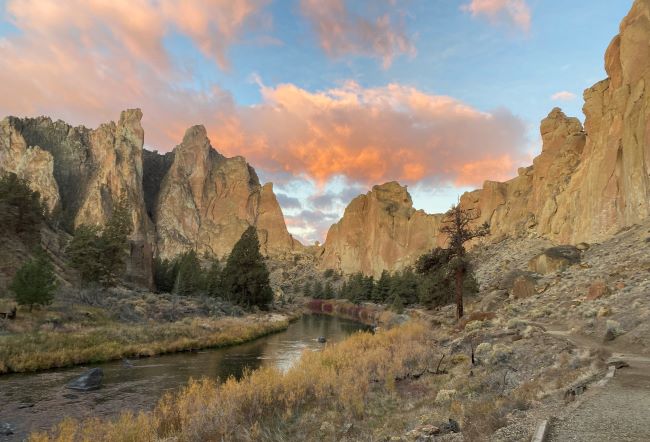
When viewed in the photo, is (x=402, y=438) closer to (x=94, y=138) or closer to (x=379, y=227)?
(x=379, y=227)

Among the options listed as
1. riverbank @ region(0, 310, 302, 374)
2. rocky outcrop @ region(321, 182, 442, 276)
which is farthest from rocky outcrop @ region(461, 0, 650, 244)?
rocky outcrop @ region(321, 182, 442, 276)

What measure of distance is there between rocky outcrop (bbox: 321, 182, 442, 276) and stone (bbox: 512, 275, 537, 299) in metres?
105

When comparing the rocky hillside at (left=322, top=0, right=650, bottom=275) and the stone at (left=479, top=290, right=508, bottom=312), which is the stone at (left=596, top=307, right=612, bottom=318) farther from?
the rocky hillside at (left=322, top=0, right=650, bottom=275)

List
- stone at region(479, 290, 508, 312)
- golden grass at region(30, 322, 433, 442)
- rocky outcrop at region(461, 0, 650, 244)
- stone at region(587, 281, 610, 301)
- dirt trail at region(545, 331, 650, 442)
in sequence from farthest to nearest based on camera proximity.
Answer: rocky outcrop at region(461, 0, 650, 244) < stone at region(479, 290, 508, 312) < stone at region(587, 281, 610, 301) < golden grass at region(30, 322, 433, 442) < dirt trail at region(545, 331, 650, 442)

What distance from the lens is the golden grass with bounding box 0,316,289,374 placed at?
72.7ft

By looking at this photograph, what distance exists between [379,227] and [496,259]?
304ft

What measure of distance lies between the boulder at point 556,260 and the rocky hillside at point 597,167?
297 inches

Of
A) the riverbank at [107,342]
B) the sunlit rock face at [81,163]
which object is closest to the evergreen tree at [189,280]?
the riverbank at [107,342]

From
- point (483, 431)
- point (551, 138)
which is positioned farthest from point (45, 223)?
point (551, 138)

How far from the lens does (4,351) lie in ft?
70.6

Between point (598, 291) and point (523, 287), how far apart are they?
38.7 ft

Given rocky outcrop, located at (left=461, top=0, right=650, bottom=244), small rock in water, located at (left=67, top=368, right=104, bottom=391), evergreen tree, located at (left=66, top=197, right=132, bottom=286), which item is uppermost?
rocky outcrop, located at (left=461, top=0, right=650, bottom=244)

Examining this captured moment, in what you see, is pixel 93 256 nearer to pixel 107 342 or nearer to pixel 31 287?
pixel 31 287

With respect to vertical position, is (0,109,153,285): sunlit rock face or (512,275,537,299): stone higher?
(0,109,153,285): sunlit rock face
